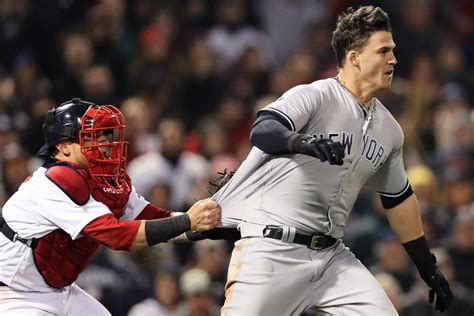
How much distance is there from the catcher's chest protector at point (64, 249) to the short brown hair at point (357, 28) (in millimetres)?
1342

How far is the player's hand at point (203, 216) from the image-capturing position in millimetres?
5207

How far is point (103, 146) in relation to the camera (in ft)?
17.0

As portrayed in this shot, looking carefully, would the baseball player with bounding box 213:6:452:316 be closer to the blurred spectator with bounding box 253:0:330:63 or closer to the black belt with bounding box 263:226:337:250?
the black belt with bounding box 263:226:337:250

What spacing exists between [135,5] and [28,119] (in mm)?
2327

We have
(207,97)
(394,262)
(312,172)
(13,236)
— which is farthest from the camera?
(207,97)

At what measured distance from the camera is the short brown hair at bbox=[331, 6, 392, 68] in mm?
5484

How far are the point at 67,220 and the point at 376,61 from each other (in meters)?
1.65

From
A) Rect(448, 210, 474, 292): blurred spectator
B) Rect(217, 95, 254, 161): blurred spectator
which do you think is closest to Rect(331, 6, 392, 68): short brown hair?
Rect(448, 210, 474, 292): blurred spectator

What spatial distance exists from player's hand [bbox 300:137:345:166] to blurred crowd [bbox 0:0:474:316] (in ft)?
8.80

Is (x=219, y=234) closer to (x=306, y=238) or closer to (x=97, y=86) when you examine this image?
(x=306, y=238)

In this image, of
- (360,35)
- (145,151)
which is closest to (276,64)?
(145,151)

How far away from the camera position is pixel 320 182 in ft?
17.5

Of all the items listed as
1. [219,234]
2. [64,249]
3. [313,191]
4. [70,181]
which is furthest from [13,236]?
[313,191]

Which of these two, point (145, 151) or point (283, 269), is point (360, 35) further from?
point (145, 151)
